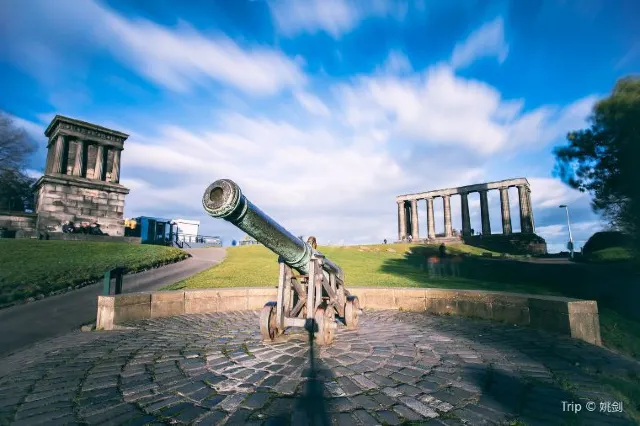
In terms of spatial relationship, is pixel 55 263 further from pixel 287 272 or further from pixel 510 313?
pixel 510 313

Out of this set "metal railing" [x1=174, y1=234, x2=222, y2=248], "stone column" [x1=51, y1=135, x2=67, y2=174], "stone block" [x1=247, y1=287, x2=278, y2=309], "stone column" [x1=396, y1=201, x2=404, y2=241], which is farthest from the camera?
"stone column" [x1=396, y1=201, x2=404, y2=241]

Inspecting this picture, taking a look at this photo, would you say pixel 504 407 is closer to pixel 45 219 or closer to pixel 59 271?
pixel 59 271

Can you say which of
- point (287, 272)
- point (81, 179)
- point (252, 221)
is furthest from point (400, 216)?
point (252, 221)

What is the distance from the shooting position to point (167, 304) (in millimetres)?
6543

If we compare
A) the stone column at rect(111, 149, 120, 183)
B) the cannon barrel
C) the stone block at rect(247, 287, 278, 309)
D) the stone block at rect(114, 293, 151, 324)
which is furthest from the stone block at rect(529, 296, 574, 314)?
the stone column at rect(111, 149, 120, 183)

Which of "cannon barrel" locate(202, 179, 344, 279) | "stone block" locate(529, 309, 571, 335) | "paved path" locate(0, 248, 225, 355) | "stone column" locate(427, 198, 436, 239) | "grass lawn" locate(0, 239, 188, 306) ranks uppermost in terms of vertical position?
"stone column" locate(427, 198, 436, 239)

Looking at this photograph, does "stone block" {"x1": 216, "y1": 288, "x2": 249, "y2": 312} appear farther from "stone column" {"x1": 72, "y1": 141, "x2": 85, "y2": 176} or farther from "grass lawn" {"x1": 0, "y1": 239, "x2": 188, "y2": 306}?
"stone column" {"x1": 72, "y1": 141, "x2": 85, "y2": 176}

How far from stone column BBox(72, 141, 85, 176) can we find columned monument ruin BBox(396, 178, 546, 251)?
44729 mm

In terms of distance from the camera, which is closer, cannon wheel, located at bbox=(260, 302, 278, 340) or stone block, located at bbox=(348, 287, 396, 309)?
cannon wheel, located at bbox=(260, 302, 278, 340)

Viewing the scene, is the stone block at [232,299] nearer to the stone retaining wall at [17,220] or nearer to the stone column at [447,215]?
the stone retaining wall at [17,220]

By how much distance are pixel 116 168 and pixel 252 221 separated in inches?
1180

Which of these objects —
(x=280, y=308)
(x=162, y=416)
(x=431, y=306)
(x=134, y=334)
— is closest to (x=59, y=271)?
(x=134, y=334)

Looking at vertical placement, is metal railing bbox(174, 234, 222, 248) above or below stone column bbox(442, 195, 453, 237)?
below

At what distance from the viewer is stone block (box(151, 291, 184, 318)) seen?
6395 mm
